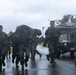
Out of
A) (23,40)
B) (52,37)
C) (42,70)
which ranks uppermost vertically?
(52,37)

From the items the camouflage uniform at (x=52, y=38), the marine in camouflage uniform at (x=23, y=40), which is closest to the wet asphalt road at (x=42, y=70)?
the marine in camouflage uniform at (x=23, y=40)

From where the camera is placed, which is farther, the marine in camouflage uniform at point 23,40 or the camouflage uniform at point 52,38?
the camouflage uniform at point 52,38

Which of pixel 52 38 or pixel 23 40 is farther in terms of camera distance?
pixel 52 38

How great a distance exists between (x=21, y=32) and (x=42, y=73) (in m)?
1.73

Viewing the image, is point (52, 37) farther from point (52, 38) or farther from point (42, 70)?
point (42, 70)

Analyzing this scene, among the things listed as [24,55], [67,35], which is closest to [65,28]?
[67,35]

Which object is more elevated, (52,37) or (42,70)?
(52,37)

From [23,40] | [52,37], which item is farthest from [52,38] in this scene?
[23,40]

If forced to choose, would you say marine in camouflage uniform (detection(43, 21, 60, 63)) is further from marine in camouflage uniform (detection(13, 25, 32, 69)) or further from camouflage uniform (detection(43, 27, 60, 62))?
marine in camouflage uniform (detection(13, 25, 32, 69))

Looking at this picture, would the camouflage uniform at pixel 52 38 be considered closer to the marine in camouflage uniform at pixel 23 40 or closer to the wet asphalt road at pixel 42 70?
the wet asphalt road at pixel 42 70

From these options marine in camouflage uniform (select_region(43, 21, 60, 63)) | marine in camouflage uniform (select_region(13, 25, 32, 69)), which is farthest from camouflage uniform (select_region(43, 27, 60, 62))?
marine in camouflage uniform (select_region(13, 25, 32, 69))

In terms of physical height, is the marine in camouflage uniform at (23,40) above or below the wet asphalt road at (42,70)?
above

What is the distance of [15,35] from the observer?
12156 mm

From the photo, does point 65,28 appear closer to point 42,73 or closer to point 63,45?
point 63,45
